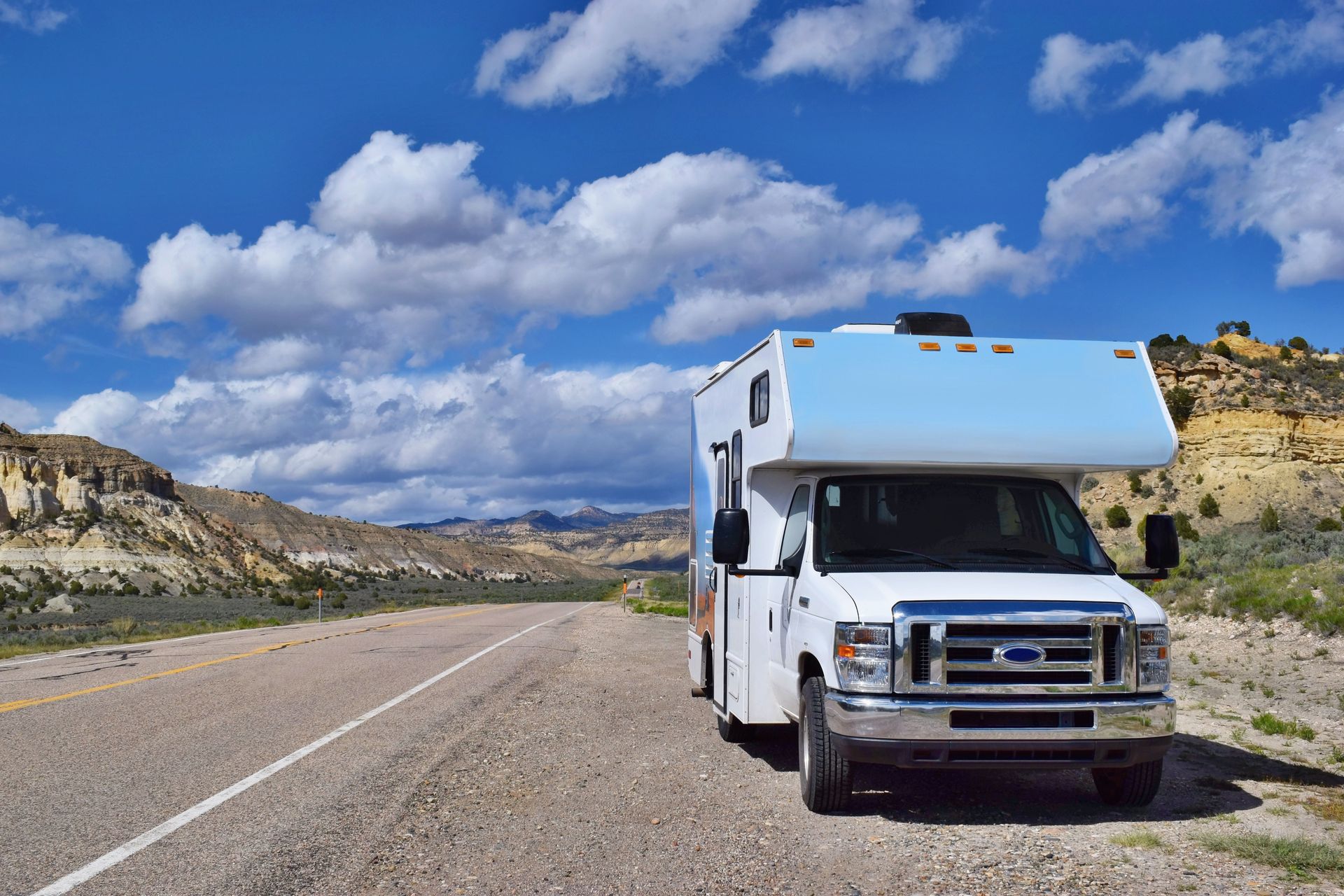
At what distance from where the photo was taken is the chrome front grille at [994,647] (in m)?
6.95

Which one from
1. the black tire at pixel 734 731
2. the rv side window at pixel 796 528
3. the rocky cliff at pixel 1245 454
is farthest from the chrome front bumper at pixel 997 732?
the rocky cliff at pixel 1245 454

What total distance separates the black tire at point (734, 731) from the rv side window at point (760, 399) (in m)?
2.74

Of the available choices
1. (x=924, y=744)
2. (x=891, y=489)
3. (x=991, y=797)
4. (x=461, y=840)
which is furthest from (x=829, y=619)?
(x=461, y=840)

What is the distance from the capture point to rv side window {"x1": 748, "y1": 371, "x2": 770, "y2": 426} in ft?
28.6

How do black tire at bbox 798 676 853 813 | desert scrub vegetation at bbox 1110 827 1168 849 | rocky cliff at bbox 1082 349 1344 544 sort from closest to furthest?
desert scrub vegetation at bbox 1110 827 1168 849 → black tire at bbox 798 676 853 813 → rocky cliff at bbox 1082 349 1344 544

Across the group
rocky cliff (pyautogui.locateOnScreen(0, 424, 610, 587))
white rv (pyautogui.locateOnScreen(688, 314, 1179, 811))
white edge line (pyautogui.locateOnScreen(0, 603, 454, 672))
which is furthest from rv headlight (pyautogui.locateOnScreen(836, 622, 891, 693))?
rocky cliff (pyautogui.locateOnScreen(0, 424, 610, 587))

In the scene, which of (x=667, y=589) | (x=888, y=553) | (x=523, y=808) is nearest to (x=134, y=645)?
(x=523, y=808)

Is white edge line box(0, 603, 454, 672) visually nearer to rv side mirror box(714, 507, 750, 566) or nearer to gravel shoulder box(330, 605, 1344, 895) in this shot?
gravel shoulder box(330, 605, 1344, 895)

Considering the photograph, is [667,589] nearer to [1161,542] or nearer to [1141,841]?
[1161,542]

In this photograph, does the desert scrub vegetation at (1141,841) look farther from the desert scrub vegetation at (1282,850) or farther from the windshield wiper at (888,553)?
the windshield wiper at (888,553)

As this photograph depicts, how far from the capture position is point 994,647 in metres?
6.98

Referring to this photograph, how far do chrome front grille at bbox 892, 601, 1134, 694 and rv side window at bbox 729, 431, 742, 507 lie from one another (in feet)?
9.58

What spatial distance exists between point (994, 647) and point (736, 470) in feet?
11.2

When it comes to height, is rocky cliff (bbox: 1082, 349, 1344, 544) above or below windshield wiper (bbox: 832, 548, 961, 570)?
above
